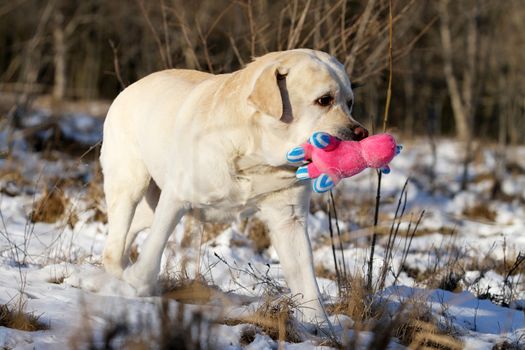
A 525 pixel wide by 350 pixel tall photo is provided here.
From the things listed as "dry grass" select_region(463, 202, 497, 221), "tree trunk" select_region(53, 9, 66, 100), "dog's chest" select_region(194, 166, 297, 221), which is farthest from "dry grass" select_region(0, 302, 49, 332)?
"tree trunk" select_region(53, 9, 66, 100)

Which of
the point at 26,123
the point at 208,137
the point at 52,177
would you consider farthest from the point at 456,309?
the point at 26,123

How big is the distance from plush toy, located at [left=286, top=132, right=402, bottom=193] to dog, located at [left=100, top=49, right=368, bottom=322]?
98 millimetres

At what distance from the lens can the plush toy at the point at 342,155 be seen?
3527 millimetres

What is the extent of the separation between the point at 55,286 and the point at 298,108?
1521 millimetres

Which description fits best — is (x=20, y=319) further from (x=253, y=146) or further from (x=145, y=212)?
(x=145, y=212)

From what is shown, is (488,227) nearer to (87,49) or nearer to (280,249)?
(280,249)

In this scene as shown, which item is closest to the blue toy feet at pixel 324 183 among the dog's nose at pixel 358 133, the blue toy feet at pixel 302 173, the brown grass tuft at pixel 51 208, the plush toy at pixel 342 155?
the plush toy at pixel 342 155

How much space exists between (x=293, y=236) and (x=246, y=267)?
86cm

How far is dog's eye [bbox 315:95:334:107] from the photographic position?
12.1ft

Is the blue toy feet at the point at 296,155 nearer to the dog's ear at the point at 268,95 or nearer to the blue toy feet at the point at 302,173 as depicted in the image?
the blue toy feet at the point at 302,173

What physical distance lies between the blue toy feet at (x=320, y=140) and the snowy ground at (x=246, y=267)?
1.93 feet

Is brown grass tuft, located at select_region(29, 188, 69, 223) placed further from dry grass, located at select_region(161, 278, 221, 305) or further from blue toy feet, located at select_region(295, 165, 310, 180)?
blue toy feet, located at select_region(295, 165, 310, 180)

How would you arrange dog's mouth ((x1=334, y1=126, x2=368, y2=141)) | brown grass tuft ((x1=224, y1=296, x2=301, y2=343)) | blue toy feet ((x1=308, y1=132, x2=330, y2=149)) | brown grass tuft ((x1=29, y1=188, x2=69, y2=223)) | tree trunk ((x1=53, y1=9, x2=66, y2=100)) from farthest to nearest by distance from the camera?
1. tree trunk ((x1=53, y1=9, x2=66, y2=100))
2. brown grass tuft ((x1=29, y1=188, x2=69, y2=223))
3. dog's mouth ((x1=334, y1=126, x2=368, y2=141))
4. blue toy feet ((x1=308, y1=132, x2=330, y2=149))
5. brown grass tuft ((x1=224, y1=296, x2=301, y2=343))

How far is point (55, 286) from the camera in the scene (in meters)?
3.81
